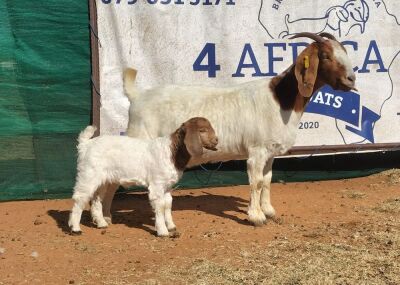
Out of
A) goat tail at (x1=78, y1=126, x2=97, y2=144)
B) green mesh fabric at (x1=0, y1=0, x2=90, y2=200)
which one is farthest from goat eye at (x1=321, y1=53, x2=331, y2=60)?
green mesh fabric at (x1=0, y1=0, x2=90, y2=200)

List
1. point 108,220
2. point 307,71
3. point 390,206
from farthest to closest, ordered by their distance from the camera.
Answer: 1. point 390,206
2. point 108,220
3. point 307,71

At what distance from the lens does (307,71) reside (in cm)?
693

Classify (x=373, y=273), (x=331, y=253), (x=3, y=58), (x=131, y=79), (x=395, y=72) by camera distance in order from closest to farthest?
(x=373, y=273) < (x=331, y=253) < (x=131, y=79) < (x=3, y=58) < (x=395, y=72)

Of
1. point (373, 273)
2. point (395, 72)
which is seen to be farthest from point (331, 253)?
point (395, 72)

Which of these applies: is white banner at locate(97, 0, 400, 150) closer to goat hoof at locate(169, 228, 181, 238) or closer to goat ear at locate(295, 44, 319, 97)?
goat ear at locate(295, 44, 319, 97)

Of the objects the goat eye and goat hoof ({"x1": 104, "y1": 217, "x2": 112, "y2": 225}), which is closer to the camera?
the goat eye

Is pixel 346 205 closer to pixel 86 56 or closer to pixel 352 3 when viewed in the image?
pixel 352 3

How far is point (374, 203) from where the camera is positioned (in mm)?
8203

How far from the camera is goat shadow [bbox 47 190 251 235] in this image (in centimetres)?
733

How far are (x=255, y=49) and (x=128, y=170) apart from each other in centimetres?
293

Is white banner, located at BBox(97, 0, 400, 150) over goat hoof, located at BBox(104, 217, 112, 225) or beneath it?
over

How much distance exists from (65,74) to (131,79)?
1.12 meters

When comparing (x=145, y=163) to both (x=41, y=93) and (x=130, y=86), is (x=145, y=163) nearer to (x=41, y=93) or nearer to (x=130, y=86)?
(x=130, y=86)

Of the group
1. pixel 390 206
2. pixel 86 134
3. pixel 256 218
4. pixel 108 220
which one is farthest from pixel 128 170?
pixel 390 206
